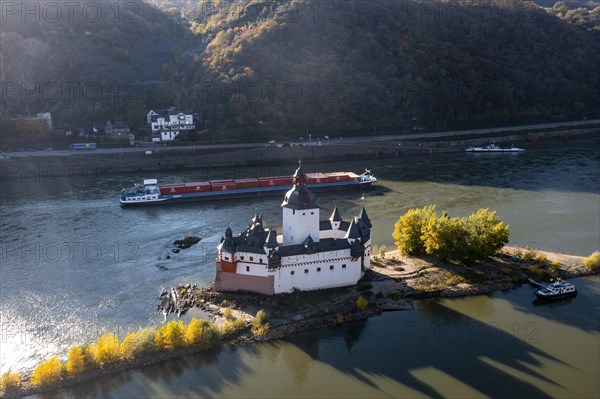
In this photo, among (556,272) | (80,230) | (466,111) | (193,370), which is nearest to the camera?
(193,370)

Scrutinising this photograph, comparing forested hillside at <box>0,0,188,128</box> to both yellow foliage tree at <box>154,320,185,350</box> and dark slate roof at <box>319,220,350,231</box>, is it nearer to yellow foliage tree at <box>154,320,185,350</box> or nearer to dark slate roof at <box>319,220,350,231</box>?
dark slate roof at <box>319,220,350,231</box>

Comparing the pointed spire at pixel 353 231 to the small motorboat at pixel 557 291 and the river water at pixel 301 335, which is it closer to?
the river water at pixel 301 335

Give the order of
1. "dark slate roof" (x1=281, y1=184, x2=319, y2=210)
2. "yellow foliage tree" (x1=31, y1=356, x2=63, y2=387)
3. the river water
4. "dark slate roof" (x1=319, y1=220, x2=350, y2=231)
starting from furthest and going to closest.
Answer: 1. "dark slate roof" (x1=319, y1=220, x2=350, y2=231)
2. "dark slate roof" (x1=281, y1=184, x2=319, y2=210)
3. the river water
4. "yellow foliage tree" (x1=31, y1=356, x2=63, y2=387)

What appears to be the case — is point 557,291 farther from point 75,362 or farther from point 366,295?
point 75,362

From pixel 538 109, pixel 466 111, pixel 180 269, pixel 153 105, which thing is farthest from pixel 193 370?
pixel 538 109

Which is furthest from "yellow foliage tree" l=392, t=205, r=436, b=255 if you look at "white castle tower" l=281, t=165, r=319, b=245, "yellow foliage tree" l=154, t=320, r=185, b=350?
"yellow foliage tree" l=154, t=320, r=185, b=350

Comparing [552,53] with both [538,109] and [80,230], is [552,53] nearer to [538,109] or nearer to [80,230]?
[538,109]
